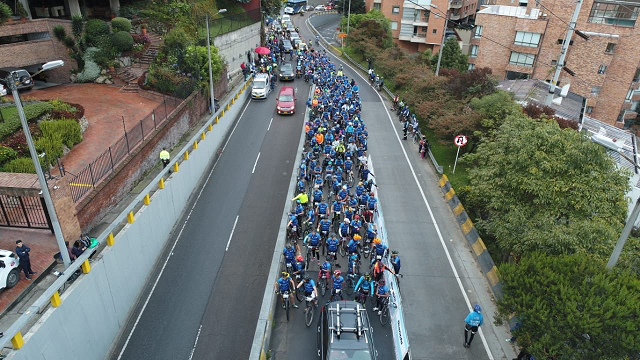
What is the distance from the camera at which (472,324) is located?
462 inches

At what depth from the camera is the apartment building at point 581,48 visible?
119ft

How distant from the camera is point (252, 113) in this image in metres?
31.4

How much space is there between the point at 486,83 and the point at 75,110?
78.4ft

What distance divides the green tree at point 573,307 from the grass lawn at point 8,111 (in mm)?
22098

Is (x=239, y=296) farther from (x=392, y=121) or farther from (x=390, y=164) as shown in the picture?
Answer: (x=392, y=121)

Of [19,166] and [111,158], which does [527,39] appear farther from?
[19,166]

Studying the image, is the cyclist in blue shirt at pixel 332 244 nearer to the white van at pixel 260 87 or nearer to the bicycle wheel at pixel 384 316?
the bicycle wheel at pixel 384 316

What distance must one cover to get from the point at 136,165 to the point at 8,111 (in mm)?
7441

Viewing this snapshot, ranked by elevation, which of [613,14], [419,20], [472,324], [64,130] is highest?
[613,14]

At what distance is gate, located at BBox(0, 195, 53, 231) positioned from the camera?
44.1 ft

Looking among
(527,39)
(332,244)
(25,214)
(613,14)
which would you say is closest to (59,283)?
(25,214)

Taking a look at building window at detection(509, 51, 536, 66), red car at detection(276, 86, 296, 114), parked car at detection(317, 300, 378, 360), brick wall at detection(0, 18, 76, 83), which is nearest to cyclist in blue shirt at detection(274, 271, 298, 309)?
parked car at detection(317, 300, 378, 360)

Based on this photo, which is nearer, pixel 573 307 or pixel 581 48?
pixel 573 307

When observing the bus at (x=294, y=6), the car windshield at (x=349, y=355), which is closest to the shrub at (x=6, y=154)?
the car windshield at (x=349, y=355)
